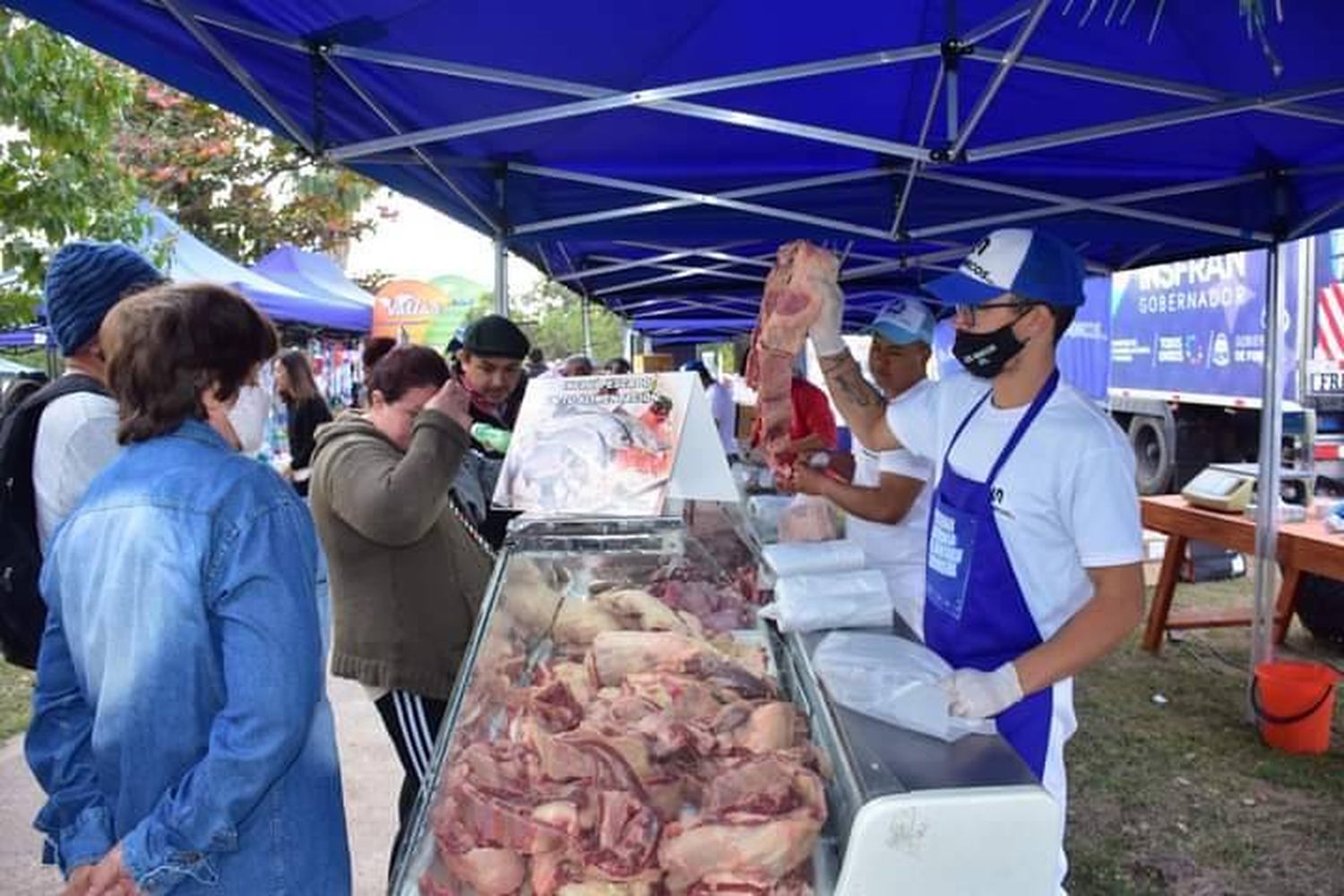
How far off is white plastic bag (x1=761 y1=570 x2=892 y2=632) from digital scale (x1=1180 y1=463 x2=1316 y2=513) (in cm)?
489

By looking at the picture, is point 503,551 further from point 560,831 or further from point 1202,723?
point 1202,723

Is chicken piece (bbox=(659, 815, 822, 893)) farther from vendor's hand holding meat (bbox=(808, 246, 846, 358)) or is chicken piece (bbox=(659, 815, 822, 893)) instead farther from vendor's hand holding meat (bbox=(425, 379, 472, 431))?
vendor's hand holding meat (bbox=(808, 246, 846, 358))

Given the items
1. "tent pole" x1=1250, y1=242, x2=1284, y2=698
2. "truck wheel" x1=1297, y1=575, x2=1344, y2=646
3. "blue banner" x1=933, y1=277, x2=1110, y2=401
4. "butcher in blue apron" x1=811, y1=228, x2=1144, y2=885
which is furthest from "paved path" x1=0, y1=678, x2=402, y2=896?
"blue banner" x1=933, y1=277, x2=1110, y2=401

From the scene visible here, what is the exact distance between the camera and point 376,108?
3.14m

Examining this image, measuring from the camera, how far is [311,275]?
43.6 ft

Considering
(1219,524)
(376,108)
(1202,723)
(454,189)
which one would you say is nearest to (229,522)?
(376,108)

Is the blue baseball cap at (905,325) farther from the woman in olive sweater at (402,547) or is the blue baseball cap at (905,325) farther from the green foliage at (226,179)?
the green foliage at (226,179)

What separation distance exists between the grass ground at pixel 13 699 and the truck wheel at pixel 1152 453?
11048mm

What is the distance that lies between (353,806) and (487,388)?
1.90 meters

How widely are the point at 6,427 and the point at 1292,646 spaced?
7.14 metres

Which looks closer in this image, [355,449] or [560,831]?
[560,831]

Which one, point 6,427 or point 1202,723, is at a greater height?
point 6,427

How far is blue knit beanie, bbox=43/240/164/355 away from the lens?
217 centimetres

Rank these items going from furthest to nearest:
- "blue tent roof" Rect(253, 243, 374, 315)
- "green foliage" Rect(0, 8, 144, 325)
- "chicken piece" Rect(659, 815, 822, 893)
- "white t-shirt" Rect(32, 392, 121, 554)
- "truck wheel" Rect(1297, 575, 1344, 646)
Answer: "blue tent roof" Rect(253, 243, 374, 315) < "truck wheel" Rect(1297, 575, 1344, 646) < "green foliage" Rect(0, 8, 144, 325) < "white t-shirt" Rect(32, 392, 121, 554) < "chicken piece" Rect(659, 815, 822, 893)
